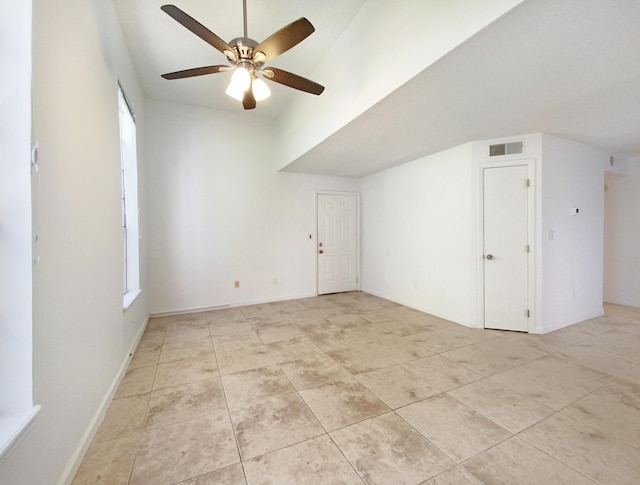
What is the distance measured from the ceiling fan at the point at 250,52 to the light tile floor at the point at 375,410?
2489 millimetres

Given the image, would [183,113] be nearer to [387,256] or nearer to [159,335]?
[159,335]

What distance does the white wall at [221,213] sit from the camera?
408 cm

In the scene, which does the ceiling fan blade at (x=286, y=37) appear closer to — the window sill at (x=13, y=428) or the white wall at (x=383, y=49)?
the white wall at (x=383, y=49)

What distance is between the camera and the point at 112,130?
2221 millimetres

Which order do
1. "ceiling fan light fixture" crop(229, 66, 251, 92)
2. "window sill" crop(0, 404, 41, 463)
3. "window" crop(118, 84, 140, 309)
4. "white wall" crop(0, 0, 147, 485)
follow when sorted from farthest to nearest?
"window" crop(118, 84, 140, 309) < "ceiling fan light fixture" crop(229, 66, 251, 92) < "white wall" crop(0, 0, 147, 485) < "window sill" crop(0, 404, 41, 463)

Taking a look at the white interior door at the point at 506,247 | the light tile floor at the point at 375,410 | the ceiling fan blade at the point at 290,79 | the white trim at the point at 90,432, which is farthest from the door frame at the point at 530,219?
the white trim at the point at 90,432

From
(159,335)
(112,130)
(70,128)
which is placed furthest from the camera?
(159,335)

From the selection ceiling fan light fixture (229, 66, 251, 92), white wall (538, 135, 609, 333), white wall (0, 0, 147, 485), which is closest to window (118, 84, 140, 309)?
white wall (0, 0, 147, 485)

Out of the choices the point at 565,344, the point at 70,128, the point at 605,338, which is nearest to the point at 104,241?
the point at 70,128

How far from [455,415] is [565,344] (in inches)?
86.1

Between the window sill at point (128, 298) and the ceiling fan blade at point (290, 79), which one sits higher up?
the ceiling fan blade at point (290, 79)

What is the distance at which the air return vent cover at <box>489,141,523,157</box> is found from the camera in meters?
3.29

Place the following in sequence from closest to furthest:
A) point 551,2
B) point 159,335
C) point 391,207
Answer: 1. point 551,2
2. point 159,335
3. point 391,207

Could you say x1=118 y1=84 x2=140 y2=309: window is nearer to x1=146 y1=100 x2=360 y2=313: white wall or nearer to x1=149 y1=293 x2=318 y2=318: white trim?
x1=146 y1=100 x2=360 y2=313: white wall
